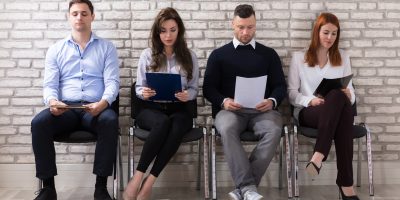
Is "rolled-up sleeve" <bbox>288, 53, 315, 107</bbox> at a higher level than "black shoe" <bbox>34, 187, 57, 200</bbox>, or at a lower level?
higher

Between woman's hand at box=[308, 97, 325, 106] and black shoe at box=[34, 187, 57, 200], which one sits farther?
woman's hand at box=[308, 97, 325, 106]

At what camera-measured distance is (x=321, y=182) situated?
3938 mm

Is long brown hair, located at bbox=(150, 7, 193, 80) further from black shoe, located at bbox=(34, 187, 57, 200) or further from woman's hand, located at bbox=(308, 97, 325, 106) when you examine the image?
black shoe, located at bbox=(34, 187, 57, 200)

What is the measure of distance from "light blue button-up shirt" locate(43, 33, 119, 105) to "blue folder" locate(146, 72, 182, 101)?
35 cm

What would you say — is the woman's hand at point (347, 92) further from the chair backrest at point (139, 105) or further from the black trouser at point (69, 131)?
the black trouser at point (69, 131)

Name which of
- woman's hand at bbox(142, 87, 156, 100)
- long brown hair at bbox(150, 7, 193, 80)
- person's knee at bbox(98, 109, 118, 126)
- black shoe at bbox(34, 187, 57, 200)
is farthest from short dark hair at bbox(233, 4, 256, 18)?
black shoe at bbox(34, 187, 57, 200)

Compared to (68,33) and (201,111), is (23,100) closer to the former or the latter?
(68,33)

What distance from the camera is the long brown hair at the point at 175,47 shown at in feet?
11.5

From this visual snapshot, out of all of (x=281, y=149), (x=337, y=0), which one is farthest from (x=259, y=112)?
(x=337, y=0)

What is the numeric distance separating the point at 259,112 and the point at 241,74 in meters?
0.35

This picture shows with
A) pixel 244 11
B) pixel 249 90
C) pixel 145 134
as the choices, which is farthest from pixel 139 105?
pixel 244 11

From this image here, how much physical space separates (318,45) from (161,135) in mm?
1537

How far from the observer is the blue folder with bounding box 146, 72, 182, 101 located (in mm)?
3223

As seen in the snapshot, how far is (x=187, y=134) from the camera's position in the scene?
3324 mm
